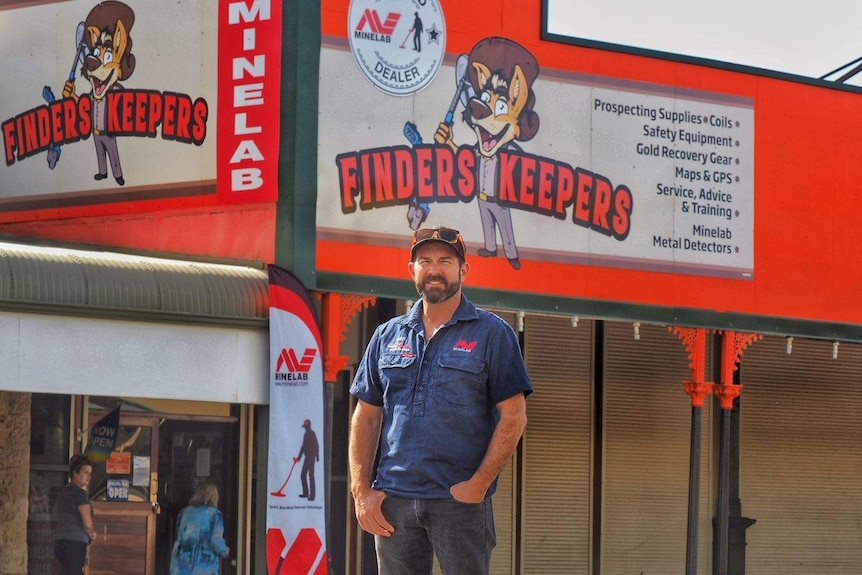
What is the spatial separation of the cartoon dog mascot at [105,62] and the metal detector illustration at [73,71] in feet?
0.17

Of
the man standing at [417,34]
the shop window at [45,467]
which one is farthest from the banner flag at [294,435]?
the man standing at [417,34]

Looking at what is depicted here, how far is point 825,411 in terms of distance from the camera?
65.8ft

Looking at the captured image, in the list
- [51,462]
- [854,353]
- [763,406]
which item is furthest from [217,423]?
[854,353]

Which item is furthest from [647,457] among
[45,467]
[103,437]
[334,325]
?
[45,467]

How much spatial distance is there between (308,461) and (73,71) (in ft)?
16.4

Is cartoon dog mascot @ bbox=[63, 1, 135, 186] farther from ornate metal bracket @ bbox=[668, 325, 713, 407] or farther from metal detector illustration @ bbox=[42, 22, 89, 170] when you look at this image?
ornate metal bracket @ bbox=[668, 325, 713, 407]

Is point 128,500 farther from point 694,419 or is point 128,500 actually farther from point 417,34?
point 694,419

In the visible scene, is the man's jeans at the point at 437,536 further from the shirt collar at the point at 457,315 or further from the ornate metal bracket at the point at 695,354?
the ornate metal bracket at the point at 695,354

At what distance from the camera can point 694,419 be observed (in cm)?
1697

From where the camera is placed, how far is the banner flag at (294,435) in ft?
46.2

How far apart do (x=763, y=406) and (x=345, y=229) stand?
23.7 ft

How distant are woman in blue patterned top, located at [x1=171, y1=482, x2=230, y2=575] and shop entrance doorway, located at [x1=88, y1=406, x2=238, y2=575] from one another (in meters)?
0.45

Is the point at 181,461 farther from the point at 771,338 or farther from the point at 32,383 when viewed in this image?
the point at 771,338

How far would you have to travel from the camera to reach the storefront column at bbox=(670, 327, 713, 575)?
16.5 metres
